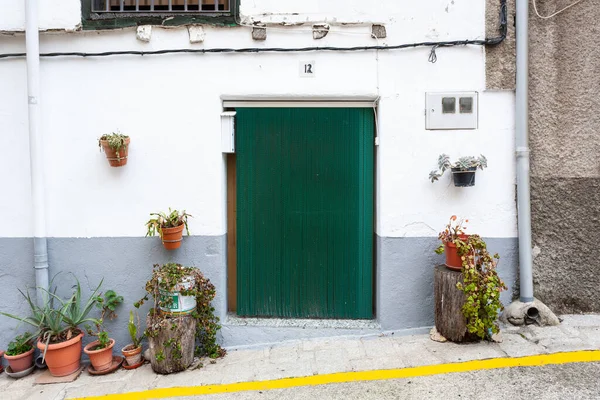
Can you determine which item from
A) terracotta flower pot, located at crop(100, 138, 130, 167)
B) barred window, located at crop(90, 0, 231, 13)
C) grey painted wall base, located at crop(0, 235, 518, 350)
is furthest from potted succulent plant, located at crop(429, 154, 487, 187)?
terracotta flower pot, located at crop(100, 138, 130, 167)

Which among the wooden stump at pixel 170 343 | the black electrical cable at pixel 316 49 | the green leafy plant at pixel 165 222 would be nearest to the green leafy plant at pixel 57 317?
the wooden stump at pixel 170 343

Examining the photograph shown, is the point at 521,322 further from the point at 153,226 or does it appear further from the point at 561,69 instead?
the point at 153,226

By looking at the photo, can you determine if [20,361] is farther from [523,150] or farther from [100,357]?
[523,150]

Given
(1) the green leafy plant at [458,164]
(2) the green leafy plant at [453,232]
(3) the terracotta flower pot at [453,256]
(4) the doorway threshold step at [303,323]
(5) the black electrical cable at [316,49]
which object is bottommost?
(4) the doorway threshold step at [303,323]

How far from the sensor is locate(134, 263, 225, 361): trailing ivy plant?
13.2ft

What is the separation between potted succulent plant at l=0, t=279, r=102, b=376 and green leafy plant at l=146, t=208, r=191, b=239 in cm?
92

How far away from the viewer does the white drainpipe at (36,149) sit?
4.29 m

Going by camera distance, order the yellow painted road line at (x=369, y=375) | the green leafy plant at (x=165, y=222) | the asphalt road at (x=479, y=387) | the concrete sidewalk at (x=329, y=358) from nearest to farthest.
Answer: the asphalt road at (x=479, y=387)
the yellow painted road line at (x=369, y=375)
the concrete sidewalk at (x=329, y=358)
the green leafy plant at (x=165, y=222)

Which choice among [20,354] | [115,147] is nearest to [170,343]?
[20,354]

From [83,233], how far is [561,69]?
5.12m

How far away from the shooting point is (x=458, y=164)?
4238mm

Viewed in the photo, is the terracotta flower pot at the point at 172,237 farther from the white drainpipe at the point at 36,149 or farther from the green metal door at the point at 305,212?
the white drainpipe at the point at 36,149

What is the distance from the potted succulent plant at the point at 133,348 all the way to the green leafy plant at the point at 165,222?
0.90 m

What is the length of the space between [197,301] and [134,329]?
703 millimetres
